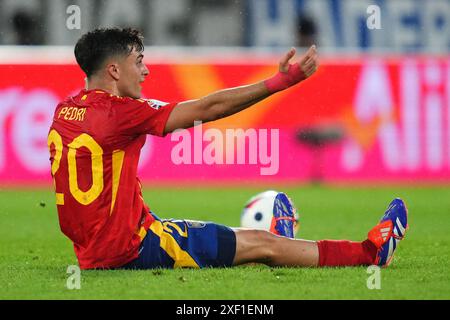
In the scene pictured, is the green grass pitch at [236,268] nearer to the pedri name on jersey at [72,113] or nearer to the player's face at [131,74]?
the pedri name on jersey at [72,113]

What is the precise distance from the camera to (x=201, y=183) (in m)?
13.8

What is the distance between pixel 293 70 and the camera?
4957 millimetres

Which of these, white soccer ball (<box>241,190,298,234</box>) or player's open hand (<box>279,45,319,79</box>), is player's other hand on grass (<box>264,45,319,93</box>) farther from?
white soccer ball (<box>241,190,298,234</box>)

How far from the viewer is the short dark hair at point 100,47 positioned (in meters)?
5.49

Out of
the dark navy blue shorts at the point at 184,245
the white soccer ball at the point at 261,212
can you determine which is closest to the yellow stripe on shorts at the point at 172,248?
the dark navy blue shorts at the point at 184,245

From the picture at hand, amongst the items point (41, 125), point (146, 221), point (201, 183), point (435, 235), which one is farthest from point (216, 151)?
point (146, 221)

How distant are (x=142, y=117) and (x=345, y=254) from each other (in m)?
1.39

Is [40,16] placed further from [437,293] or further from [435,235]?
[437,293]

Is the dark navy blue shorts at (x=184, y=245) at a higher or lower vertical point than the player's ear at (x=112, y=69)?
lower

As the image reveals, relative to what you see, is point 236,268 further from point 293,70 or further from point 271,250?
point 293,70

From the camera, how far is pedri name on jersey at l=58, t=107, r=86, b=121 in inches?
213

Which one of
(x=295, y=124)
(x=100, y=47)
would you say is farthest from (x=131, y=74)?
(x=295, y=124)

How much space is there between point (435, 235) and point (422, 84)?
18.9 feet

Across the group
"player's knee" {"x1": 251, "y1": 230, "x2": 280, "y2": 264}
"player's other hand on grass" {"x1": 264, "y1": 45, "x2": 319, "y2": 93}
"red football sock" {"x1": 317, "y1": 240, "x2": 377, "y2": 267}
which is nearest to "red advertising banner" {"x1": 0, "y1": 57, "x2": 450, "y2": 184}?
→ "red football sock" {"x1": 317, "y1": 240, "x2": 377, "y2": 267}
